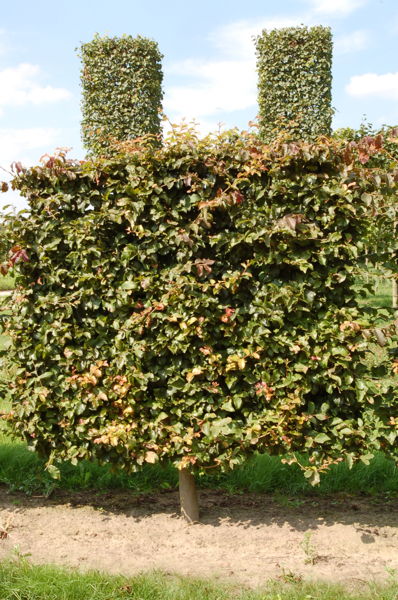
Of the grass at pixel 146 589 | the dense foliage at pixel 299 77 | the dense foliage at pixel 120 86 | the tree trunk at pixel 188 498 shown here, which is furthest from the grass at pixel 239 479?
the dense foliage at pixel 299 77

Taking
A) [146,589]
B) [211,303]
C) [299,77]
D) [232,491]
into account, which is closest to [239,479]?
[232,491]

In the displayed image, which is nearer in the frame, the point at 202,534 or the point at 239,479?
the point at 202,534

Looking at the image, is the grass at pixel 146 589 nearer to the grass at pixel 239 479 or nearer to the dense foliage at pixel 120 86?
Answer: the grass at pixel 239 479

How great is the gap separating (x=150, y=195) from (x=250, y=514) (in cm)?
230

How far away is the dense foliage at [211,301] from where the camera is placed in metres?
3.58

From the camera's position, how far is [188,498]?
4.02 m

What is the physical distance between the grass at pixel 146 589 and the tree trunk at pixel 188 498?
0.76 metres

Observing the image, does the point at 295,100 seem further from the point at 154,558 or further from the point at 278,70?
Result: the point at 154,558

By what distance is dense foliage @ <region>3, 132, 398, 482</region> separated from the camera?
3582 mm

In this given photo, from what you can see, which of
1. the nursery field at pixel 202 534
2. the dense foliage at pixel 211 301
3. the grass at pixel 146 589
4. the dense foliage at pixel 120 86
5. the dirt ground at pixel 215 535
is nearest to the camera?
the grass at pixel 146 589

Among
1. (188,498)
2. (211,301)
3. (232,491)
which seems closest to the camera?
(211,301)

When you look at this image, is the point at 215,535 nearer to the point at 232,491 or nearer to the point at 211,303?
the point at 232,491

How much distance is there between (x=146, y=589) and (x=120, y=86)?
11336 mm

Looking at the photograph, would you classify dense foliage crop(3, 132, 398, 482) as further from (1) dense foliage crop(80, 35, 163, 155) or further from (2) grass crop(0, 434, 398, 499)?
(1) dense foliage crop(80, 35, 163, 155)
